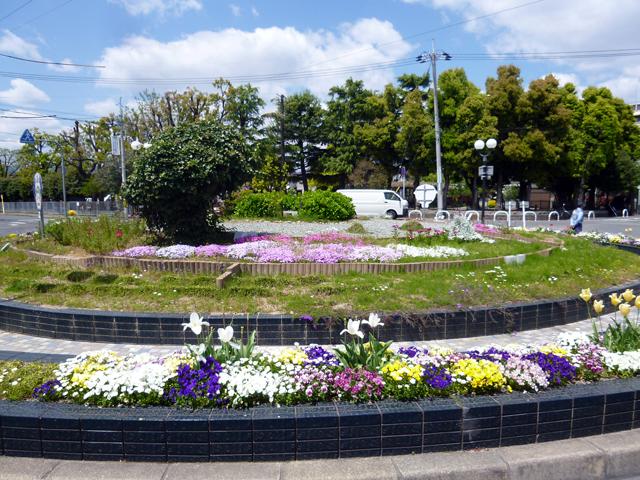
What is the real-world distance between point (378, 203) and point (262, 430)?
26.1m

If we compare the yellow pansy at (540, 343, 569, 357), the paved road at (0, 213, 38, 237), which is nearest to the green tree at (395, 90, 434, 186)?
the paved road at (0, 213, 38, 237)

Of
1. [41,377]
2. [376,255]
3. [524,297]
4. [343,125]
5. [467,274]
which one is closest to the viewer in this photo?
[41,377]

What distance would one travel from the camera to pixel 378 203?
2881 centimetres

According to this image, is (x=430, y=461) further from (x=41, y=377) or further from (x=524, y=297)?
(x=524, y=297)

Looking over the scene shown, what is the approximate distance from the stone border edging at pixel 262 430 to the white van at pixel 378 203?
83.4 ft

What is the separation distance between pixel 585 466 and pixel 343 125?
38948 millimetres

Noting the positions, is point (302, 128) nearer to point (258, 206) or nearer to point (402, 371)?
point (258, 206)

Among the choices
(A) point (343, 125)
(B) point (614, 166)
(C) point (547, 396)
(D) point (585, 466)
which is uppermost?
(A) point (343, 125)

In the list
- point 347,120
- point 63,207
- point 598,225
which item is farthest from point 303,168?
point 598,225

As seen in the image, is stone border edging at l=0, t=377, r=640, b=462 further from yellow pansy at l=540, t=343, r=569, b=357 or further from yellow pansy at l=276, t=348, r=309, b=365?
yellow pansy at l=540, t=343, r=569, b=357

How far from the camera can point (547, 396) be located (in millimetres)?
3535

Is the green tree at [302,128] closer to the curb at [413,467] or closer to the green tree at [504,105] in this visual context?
the green tree at [504,105]

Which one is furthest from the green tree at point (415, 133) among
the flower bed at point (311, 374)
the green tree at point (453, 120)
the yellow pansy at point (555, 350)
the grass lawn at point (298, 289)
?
the flower bed at point (311, 374)

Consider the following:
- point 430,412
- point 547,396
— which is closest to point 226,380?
point 430,412
